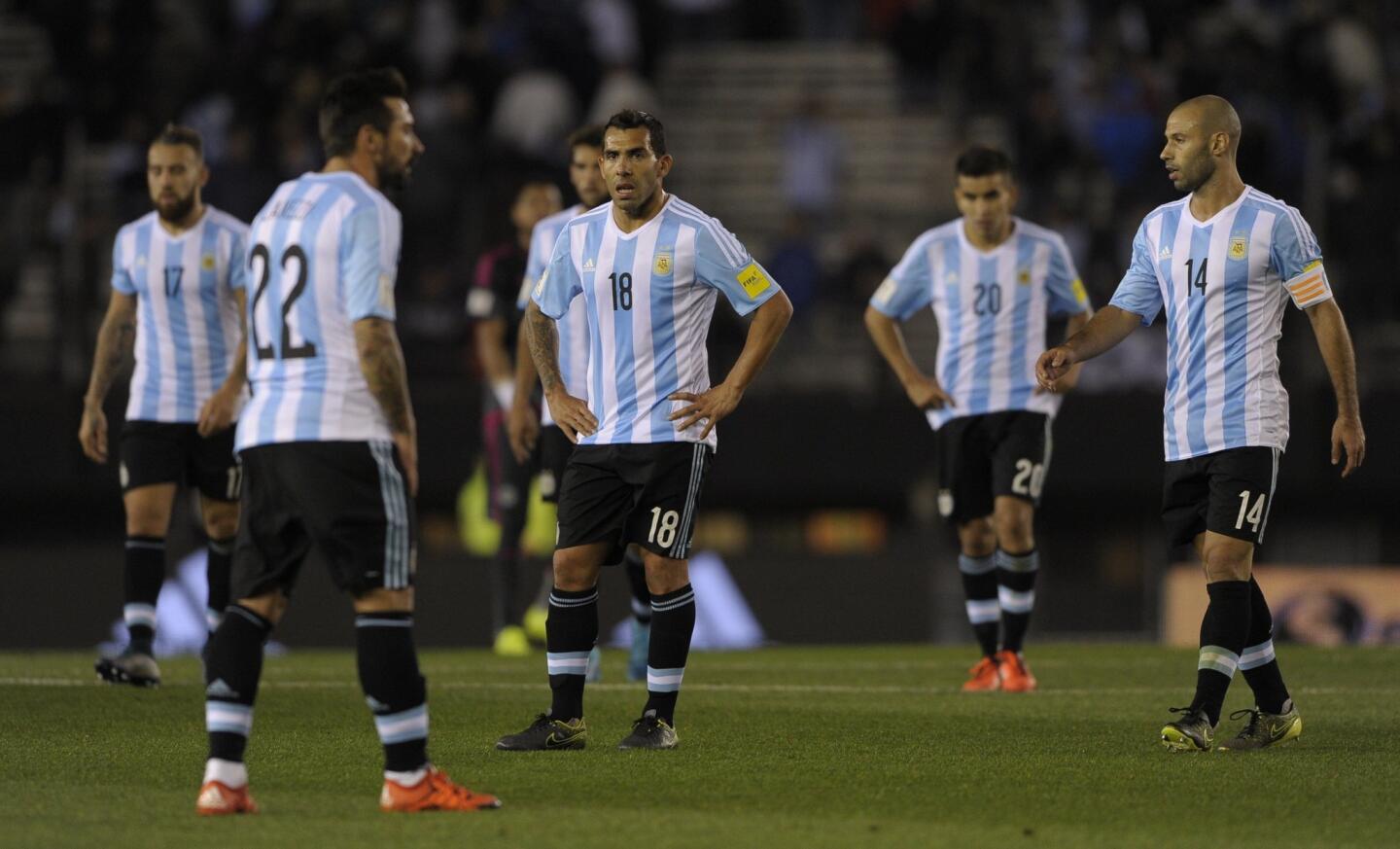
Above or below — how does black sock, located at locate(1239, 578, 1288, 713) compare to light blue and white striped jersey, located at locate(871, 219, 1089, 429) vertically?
below

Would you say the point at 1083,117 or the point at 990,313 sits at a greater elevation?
the point at 1083,117

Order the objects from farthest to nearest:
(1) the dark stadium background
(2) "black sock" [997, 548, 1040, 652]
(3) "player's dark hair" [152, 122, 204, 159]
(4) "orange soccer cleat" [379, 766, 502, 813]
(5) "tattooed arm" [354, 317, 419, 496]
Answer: (1) the dark stadium background → (2) "black sock" [997, 548, 1040, 652] → (3) "player's dark hair" [152, 122, 204, 159] → (4) "orange soccer cleat" [379, 766, 502, 813] → (5) "tattooed arm" [354, 317, 419, 496]

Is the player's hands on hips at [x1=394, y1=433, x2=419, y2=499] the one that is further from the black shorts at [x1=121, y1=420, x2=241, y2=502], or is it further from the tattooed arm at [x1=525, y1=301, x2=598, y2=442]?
the black shorts at [x1=121, y1=420, x2=241, y2=502]

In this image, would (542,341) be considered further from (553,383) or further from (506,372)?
(506,372)

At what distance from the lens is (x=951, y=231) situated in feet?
34.2

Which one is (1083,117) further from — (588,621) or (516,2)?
(588,621)

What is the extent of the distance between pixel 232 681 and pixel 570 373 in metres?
4.15

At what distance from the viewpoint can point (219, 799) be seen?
5.95 metres

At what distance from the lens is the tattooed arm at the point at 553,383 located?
Result: 7.60 m

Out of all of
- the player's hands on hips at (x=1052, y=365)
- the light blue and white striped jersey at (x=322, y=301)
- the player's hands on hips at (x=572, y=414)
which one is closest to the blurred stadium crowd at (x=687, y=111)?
the player's hands on hips at (x=1052, y=365)

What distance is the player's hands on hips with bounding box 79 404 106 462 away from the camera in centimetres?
965

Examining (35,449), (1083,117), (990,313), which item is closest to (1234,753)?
(990,313)

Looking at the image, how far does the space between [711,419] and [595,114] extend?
11420mm

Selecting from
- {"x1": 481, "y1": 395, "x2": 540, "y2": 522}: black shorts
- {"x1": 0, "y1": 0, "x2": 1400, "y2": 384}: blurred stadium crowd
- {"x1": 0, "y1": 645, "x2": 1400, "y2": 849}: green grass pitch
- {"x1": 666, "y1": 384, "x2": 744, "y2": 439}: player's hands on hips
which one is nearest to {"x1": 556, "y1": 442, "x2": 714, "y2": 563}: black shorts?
{"x1": 666, "y1": 384, "x2": 744, "y2": 439}: player's hands on hips
